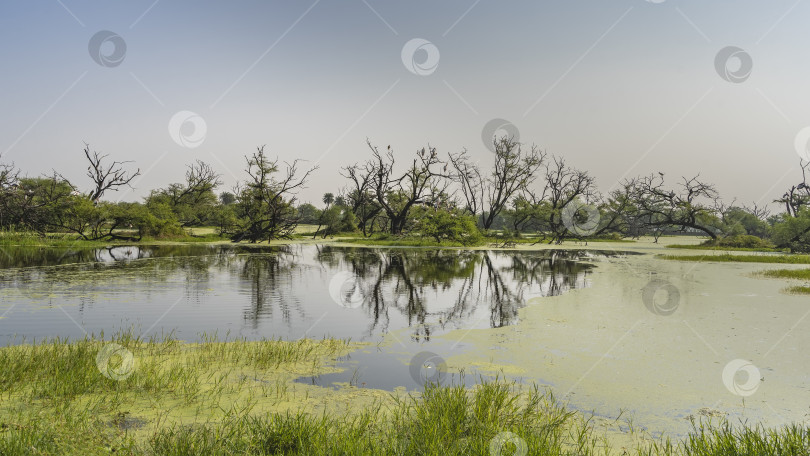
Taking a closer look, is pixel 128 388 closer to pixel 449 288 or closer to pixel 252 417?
pixel 252 417

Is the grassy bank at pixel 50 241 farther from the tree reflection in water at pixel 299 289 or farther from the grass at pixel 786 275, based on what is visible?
the grass at pixel 786 275

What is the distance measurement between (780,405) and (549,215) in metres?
49.3

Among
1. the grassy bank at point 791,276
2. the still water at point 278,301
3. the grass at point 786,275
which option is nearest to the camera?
the still water at point 278,301

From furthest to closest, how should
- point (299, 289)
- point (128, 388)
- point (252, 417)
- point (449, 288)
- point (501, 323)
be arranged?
point (449, 288) → point (299, 289) → point (501, 323) → point (128, 388) → point (252, 417)

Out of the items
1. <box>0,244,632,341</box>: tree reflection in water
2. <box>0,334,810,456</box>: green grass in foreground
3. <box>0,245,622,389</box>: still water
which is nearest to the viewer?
<box>0,334,810,456</box>: green grass in foreground

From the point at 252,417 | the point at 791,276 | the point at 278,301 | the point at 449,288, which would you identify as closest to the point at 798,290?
the point at 791,276

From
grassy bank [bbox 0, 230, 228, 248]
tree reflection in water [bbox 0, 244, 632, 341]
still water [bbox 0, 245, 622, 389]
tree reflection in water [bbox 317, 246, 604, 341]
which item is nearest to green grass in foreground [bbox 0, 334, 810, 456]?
still water [bbox 0, 245, 622, 389]

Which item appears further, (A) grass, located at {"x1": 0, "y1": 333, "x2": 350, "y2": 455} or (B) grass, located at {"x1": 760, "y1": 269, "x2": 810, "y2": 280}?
(B) grass, located at {"x1": 760, "y1": 269, "x2": 810, "y2": 280}

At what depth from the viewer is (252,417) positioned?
4109 mm

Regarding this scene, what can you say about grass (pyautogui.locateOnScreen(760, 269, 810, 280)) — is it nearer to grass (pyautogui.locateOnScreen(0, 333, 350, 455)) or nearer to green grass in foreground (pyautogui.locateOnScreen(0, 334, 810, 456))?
green grass in foreground (pyautogui.locateOnScreen(0, 334, 810, 456))

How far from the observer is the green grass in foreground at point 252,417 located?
3.55 meters

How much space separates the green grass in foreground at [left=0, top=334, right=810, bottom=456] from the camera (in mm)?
3555

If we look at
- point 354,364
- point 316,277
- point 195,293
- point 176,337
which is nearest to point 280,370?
point 354,364

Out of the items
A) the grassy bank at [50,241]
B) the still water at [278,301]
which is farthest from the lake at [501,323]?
the grassy bank at [50,241]
